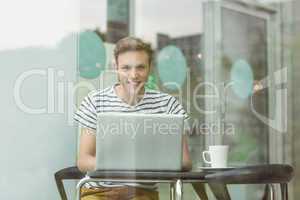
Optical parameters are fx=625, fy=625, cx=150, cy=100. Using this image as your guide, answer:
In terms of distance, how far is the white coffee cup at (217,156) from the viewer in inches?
91.6

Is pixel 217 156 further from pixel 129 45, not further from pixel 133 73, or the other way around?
pixel 129 45

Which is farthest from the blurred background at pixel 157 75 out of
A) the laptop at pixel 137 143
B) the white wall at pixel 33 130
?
the laptop at pixel 137 143

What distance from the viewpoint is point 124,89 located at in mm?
2391

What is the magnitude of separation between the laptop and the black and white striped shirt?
6 cm

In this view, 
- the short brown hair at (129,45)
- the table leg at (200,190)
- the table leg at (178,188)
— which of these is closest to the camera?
the table leg at (178,188)

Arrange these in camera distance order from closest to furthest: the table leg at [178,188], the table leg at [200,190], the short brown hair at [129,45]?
the table leg at [178,188]
the table leg at [200,190]
the short brown hair at [129,45]

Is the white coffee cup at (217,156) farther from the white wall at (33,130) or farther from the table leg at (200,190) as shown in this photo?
the white wall at (33,130)

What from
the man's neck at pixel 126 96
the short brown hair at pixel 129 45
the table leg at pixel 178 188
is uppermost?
the short brown hair at pixel 129 45

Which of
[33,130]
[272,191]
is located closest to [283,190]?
[272,191]

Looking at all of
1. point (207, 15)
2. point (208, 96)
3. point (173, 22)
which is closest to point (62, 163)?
point (208, 96)

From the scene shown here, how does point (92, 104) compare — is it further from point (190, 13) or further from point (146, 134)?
point (190, 13)

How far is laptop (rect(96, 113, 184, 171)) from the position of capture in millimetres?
2217

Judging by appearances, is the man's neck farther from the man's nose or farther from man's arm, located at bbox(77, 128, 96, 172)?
man's arm, located at bbox(77, 128, 96, 172)

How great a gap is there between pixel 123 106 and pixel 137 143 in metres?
0.17
